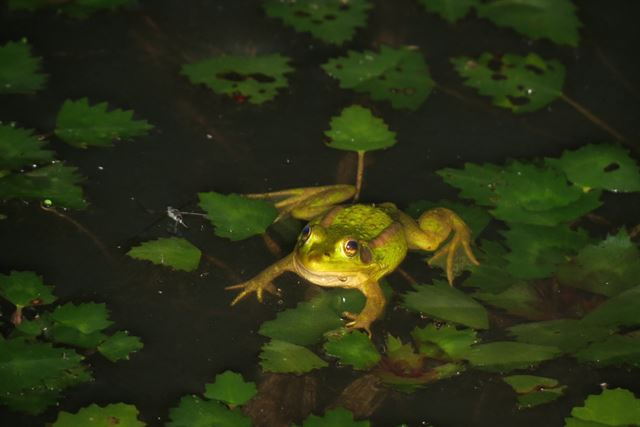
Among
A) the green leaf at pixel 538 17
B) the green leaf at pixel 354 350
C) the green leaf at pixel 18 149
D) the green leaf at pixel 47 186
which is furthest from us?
the green leaf at pixel 538 17

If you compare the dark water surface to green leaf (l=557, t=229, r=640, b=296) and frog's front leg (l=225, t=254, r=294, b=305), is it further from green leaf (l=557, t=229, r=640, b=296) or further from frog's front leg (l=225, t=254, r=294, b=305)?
green leaf (l=557, t=229, r=640, b=296)

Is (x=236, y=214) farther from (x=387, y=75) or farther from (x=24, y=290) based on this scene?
(x=387, y=75)

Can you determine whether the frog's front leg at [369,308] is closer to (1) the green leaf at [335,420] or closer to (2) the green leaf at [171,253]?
(1) the green leaf at [335,420]

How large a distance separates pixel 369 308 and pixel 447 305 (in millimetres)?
270

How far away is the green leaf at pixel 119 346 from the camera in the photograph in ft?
9.55

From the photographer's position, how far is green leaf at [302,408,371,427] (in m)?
2.74

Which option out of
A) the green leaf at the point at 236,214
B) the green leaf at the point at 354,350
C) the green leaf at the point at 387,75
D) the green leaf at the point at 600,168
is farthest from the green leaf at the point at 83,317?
the green leaf at the point at 600,168

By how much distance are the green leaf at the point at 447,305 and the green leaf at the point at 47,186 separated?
4.26ft

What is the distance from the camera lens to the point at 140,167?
144 inches

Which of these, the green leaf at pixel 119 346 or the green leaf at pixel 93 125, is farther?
the green leaf at pixel 93 125

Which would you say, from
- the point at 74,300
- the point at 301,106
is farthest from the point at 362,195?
the point at 74,300

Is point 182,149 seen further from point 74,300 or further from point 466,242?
point 466,242

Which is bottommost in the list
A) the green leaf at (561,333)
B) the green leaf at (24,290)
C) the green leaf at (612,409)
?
the green leaf at (612,409)

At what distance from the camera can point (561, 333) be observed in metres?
3.10
